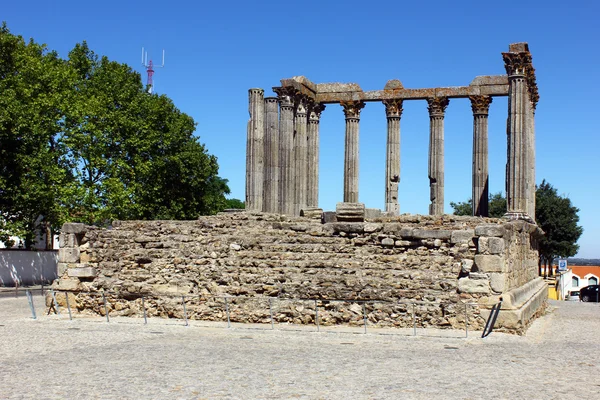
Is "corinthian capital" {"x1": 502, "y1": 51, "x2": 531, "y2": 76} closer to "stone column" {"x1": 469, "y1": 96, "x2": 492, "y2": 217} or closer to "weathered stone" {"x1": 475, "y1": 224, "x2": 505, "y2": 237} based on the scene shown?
"stone column" {"x1": 469, "y1": 96, "x2": 492, "y2": 217}

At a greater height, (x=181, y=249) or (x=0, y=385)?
(x=181, y=249)

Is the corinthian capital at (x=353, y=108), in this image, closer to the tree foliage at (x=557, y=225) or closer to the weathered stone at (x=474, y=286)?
the weathered stone at (x=474, y=286)

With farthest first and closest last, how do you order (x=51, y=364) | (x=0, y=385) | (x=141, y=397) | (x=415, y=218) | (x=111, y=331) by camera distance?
(x=415, y=218), (x=111, y=331), (x=51, y=364), (x=0, y=385), (x=141, y=397)

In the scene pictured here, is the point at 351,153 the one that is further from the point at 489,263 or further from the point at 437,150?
the point at 489,263

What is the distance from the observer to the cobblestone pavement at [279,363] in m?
9.21

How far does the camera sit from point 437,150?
33.0 meters

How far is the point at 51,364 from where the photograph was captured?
11039 millimetres

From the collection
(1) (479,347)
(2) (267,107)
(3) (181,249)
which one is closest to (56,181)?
(2) (267,107)

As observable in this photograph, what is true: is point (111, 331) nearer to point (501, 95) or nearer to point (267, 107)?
point (267, 107)

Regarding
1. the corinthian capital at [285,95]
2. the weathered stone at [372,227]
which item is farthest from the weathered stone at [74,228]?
the corinthian capital at [285,95]

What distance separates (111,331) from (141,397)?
6.76 m

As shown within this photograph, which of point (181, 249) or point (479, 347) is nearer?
point (479, 347)

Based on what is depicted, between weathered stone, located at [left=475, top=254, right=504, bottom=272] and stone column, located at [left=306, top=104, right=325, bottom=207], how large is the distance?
1982cm

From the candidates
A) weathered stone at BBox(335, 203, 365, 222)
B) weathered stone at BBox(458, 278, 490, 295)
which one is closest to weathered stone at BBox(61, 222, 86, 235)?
weathered stone at BBox(335, 203, 365, 222)
